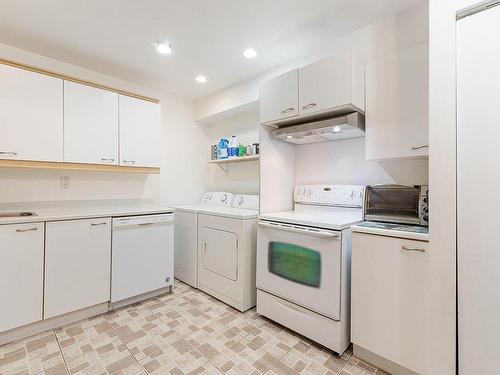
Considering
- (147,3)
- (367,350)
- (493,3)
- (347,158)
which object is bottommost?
(367,350)

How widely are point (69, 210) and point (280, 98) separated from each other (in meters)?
2.27

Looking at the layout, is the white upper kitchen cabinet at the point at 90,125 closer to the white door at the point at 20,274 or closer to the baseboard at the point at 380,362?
the white door at the point at 20,274

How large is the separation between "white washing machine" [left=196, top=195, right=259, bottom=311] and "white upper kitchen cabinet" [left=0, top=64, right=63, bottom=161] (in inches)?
59.9

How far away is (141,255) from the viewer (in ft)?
7.88

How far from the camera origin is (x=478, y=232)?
110 cm

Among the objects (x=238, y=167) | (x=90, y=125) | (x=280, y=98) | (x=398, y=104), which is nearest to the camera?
(x=398, y=104)

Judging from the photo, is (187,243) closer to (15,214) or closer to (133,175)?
(133,175)

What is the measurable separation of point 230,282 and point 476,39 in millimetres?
2388

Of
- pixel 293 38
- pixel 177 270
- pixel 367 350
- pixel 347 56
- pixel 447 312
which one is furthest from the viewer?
pixel 177 270

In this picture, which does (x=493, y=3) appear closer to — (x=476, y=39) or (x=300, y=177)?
(x=476, y=39)

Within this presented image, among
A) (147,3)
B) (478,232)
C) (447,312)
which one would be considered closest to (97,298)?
(147,3)

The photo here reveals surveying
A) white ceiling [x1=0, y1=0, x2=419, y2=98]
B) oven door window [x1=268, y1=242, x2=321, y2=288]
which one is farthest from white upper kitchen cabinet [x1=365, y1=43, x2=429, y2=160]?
oven door window [x1=268, y1=242, x2=321, y2=288]

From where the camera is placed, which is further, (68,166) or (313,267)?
(68,166)

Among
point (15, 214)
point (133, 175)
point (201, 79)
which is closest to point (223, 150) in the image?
point (201, 79)
